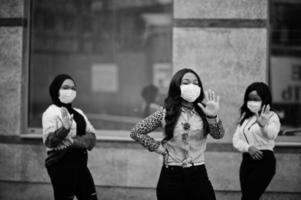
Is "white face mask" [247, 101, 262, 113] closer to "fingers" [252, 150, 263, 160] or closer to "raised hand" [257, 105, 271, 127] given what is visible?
"raised hand" [257, 105, 271, 127]

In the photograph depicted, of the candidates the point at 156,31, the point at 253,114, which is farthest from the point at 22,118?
the point at 253,114

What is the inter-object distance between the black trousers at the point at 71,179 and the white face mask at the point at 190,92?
59.7 inches

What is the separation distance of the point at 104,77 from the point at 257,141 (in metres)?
3.22

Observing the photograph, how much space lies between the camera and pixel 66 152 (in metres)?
5.43

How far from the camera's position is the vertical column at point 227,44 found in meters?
7.32

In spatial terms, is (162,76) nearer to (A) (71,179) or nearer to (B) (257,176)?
(B) (257,176)

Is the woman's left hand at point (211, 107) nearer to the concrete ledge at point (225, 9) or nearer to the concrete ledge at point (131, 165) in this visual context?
the concrete ledge at point (131, 165)

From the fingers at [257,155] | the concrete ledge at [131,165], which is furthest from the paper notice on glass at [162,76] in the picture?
the fingers at [257,155]

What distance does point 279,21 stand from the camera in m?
7.74

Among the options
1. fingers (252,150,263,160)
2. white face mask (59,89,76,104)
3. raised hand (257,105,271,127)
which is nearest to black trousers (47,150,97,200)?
white face mask (59,89,76,104)

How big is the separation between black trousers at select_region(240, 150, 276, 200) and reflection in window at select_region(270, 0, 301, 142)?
195 cm

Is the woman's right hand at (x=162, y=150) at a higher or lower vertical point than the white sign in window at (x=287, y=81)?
lower

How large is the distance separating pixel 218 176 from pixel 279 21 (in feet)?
8.70

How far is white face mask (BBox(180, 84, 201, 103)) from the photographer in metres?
4.79
